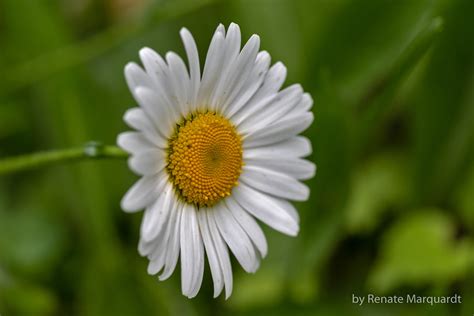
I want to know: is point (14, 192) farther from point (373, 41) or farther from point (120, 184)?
point (373, 41)

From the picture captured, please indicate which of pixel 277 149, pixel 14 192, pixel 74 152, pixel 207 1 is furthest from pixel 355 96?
pixel 14 192

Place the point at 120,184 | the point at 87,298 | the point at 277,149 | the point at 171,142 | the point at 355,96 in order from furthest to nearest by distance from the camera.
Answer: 1. the point at 120,184
2. the point at 355,96
3. the point at 87,298
4. the point at 277,149
5. the point at 171,142

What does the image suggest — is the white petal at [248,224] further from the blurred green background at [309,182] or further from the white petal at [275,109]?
the blurred green background at [309,182]

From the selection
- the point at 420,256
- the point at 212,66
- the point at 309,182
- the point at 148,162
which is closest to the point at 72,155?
the point at 148,162

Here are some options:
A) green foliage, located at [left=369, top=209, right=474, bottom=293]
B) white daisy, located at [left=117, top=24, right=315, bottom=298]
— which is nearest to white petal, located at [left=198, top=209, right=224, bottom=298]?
white daisy, located at [left=117, top=24, right=315, bottom=298]

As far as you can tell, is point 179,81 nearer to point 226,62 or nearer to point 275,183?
point 226,62

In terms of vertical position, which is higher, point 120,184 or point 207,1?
point 207,1
